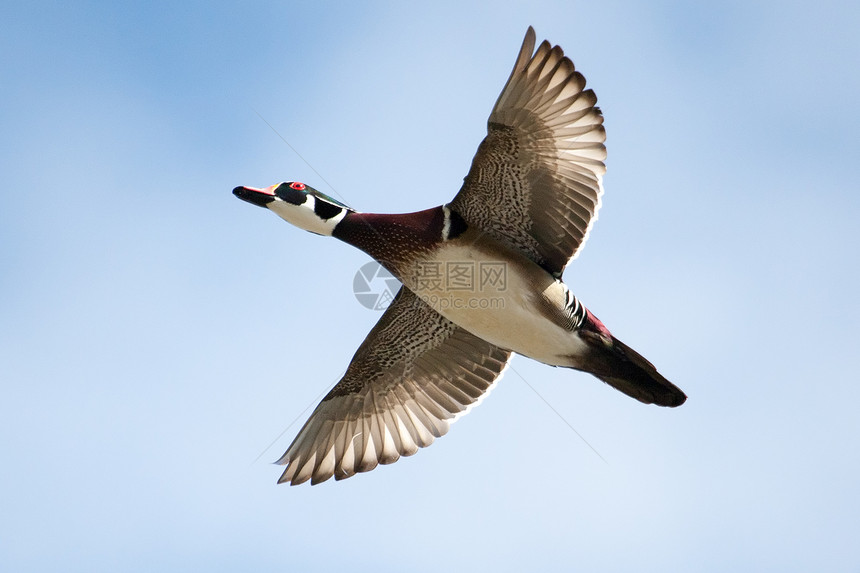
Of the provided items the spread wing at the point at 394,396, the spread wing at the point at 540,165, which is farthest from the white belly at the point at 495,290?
the spread wing at the point at 394,396

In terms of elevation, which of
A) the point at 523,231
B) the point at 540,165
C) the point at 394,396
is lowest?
the point at 394,396

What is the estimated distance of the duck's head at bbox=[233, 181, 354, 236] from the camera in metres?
9.12

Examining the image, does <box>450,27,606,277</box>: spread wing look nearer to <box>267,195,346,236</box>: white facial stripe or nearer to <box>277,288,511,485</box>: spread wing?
<box>267,195,346,236</box>: white facial stripe

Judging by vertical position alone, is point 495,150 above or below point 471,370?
above

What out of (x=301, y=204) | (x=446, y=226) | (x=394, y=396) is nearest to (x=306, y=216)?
(x=301, y=204)

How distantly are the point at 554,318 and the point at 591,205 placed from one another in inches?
39.1

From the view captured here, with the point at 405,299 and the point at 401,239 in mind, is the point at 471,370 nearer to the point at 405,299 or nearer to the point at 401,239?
the point at 405,299

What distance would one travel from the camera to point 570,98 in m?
8.13

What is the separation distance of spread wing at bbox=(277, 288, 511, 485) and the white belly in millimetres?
951

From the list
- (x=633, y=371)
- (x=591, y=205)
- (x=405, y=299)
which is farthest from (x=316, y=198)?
(x=633, y=371)

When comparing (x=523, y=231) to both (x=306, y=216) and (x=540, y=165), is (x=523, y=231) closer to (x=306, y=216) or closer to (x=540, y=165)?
(x=540, y=165)

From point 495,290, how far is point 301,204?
213 centimetres

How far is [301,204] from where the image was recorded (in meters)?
9.30

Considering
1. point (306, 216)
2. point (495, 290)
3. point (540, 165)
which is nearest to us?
point (540, 165)
